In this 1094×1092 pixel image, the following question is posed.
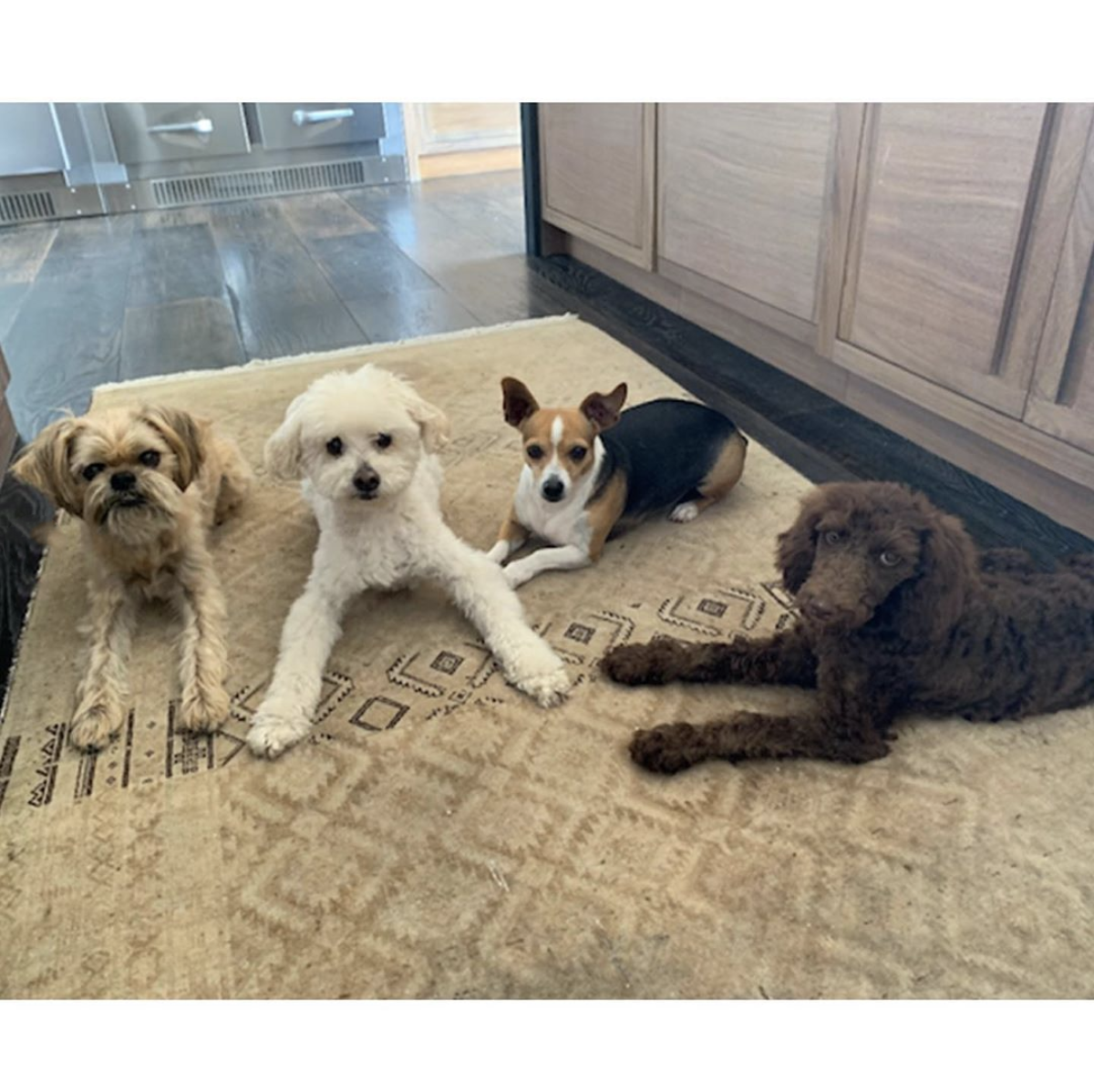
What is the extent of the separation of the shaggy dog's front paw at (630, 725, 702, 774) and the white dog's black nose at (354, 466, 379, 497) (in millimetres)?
470

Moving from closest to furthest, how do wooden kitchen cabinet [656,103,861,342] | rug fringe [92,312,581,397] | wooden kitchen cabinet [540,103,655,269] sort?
wooden kitchen cabinet [656,103,861,342], rug fringe [92,312,581,397], wooden kitchen cabinet [540,103,655,269]

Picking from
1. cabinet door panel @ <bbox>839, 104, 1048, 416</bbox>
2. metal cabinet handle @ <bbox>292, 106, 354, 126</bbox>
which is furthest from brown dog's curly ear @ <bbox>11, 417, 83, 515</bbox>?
metal cabinet handle @ <bbox>292, 106, 354, 126</bbox>

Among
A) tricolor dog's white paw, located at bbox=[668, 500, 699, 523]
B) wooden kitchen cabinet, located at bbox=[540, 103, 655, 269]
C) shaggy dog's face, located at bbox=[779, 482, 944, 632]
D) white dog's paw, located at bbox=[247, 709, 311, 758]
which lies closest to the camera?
shaggy dog's face, located at bbox=[779, 482, 944, 632]

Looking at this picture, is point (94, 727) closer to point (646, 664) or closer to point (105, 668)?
point (105, 668)

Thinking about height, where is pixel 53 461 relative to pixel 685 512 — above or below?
above

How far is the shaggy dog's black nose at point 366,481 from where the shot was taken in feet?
3.80

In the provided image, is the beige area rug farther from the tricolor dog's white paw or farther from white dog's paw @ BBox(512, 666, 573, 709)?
the tricolor dog's white paw

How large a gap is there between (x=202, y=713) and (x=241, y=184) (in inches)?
137

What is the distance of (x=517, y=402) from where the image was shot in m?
1.31

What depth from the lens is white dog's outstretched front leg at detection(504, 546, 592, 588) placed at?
1318 mm

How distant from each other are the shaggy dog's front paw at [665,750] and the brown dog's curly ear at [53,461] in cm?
81

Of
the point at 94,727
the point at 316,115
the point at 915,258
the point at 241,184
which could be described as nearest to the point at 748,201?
the point at 915,258

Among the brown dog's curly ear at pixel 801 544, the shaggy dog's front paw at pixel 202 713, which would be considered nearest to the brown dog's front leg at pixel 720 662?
the brown dog's curly ear at pixel 801 544
